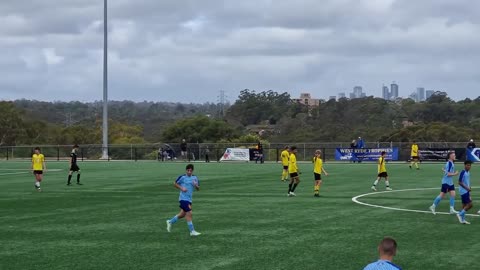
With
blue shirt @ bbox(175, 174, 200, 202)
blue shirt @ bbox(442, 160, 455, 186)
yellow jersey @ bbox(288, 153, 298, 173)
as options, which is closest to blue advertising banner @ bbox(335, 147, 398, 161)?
yellow jersey @ bbox(288, 153, 298, 173)

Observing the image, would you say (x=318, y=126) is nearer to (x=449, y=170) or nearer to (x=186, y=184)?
(x=449, y=170)

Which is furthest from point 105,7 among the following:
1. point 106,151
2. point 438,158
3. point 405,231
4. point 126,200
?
point 405,231

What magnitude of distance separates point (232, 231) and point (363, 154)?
43759mm

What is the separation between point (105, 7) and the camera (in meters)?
65.0

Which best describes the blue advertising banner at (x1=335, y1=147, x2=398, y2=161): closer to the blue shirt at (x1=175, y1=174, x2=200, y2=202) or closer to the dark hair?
the blue shirt at (x1=175, y1=174, x2=200, y2=202)

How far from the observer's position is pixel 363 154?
5834cm

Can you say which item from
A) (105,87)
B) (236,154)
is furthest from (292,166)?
(105,87)

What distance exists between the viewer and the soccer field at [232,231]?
40.3ft

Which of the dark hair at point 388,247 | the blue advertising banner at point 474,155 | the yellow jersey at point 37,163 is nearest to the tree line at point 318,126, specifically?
the blue advertising banner at point 474,155

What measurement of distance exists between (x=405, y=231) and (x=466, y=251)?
267cm

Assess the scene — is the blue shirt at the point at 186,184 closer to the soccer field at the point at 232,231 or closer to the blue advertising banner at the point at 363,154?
the soccer field at the point at 232,231

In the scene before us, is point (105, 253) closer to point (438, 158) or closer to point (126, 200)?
point (126, 200)

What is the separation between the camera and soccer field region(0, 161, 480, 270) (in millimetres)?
12289

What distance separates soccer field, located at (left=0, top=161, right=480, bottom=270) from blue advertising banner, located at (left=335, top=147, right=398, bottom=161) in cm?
3082
